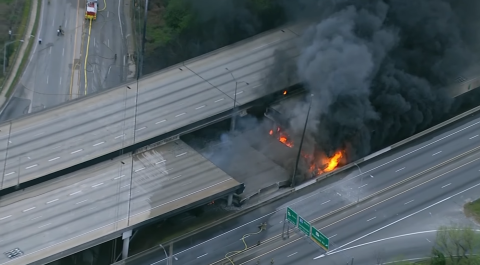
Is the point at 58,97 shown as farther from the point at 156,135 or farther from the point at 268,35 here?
the point at 268,35

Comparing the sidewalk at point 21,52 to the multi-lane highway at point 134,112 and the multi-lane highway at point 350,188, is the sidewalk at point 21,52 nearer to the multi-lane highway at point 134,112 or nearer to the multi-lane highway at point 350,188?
the multi-lane highway at point 134,112

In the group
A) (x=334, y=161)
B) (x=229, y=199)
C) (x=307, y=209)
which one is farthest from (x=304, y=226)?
(x=334, y=161)

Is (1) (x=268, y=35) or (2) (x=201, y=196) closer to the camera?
(2) (x=201, y=196)

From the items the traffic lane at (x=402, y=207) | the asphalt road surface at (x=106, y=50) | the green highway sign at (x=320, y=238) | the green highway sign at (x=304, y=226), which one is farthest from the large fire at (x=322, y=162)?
the asphalt road surface at (x=106, y=50)

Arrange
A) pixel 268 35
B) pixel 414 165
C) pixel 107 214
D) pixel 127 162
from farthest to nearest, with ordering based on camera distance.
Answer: pixel 268 35 → pixel 414 165 → pixel 127 162 → pixel 107 214

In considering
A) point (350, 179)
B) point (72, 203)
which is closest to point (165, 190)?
point (72, 203)

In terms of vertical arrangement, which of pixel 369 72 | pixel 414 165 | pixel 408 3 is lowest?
pixel 414 165
